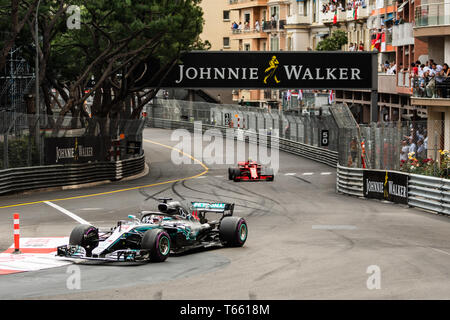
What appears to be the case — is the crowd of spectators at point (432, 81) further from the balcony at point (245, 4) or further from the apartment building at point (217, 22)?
the apartment building at point (217, 22)

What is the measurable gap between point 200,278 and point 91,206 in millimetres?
14653

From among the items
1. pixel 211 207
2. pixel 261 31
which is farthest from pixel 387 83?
pixel 261 31

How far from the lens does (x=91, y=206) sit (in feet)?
94.8

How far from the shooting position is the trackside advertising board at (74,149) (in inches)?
1427

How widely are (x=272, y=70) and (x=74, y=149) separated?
13362 millimetres

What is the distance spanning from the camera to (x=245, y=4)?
92.3 m

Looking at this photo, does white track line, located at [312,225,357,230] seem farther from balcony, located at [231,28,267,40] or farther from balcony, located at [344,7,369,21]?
balcony, located at [231,28,267,40]

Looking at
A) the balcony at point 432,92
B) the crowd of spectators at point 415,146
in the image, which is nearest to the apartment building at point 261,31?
the balcony at point 432,92

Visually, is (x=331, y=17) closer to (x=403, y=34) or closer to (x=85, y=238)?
(x=403, y=34)

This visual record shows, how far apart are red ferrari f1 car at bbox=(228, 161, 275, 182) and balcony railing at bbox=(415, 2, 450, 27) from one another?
30.8 feet

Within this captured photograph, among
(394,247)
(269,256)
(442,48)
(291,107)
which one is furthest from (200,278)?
(291,107)

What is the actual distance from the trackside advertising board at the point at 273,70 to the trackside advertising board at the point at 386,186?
51.0ft

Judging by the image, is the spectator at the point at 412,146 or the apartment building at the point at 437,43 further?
the apartment building at the point at 437,43
